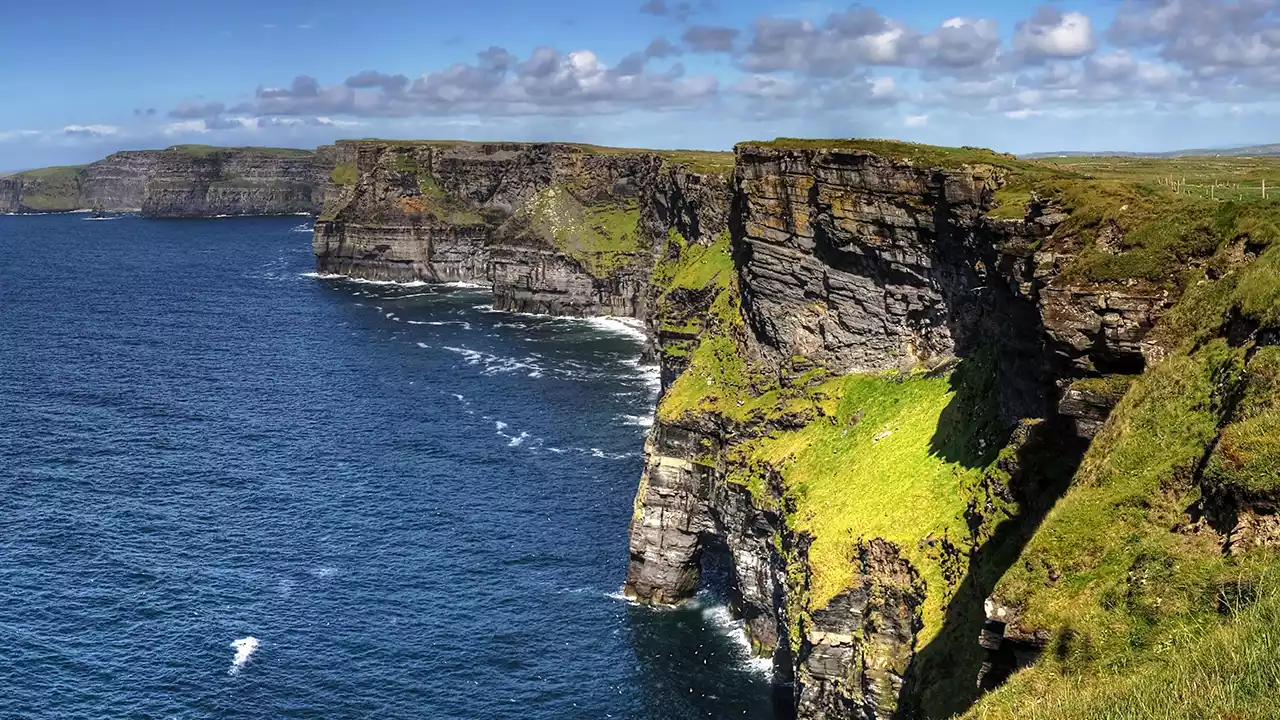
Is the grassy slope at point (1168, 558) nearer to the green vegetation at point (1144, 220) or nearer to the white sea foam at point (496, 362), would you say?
the green vegetation at point (1144, 220)

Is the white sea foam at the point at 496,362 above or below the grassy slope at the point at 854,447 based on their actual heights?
below

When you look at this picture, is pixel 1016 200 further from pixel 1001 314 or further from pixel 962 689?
pixel 962 689

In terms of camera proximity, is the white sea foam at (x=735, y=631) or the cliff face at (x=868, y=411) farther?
the white sea foam at (x=735, y=631)

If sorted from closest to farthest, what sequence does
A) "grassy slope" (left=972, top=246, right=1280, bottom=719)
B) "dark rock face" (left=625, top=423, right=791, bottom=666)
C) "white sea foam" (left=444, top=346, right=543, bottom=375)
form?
"grassy slope" (left=972, top=246, right=1280, bottom=719) → "dark rock face" (left=625, top=423, right=791, bottom=666) → "white sea foam" (left=444, top=346, right=543, bottom=375)

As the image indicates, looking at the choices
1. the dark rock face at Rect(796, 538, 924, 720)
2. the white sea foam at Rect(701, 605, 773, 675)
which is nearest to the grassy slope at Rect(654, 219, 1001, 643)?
the dark rock face at Rect(796, 538, 924, 720)

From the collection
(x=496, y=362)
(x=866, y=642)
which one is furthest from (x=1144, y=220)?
(x=496, y=362)

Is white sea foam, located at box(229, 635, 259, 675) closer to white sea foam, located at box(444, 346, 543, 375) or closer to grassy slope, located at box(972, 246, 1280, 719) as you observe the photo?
grassy slope, located at box(972, 246, 1280, 719)

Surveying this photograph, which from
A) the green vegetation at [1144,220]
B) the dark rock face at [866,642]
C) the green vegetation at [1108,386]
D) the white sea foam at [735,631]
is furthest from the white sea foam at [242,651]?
the green vegetation at [1108,386]
